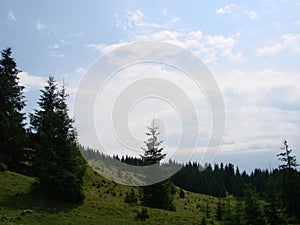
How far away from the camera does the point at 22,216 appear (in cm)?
2358

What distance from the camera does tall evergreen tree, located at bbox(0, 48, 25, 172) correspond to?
37.3 metres

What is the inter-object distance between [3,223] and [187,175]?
122m

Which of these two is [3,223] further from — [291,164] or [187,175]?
[187,175]

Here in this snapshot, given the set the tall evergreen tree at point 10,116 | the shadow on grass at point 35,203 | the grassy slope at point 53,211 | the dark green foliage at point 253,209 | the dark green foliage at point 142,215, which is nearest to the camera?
the grassy slope at point 53,211

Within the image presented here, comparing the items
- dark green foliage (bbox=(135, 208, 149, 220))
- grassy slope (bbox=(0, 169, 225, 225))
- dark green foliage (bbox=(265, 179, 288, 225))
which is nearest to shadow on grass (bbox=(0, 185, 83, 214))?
grassy slope (bbox=(0, 169, 225, 225))

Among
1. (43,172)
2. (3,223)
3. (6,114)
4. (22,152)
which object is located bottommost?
(3,223)

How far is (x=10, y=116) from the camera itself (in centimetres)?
3950

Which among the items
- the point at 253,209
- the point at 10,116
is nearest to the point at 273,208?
the point at 253,209

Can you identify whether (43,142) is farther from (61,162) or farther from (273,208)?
(273,208)

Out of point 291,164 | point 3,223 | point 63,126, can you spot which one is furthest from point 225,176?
point 3,223

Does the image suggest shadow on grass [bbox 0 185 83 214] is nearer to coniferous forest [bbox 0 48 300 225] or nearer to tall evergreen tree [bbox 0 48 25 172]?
coniferous forest [bbox 0 48 300 225]

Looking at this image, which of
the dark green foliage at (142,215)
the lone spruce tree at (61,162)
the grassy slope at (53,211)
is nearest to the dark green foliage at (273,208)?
the grassy slope at (53,211)

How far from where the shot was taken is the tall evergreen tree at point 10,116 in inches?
1470

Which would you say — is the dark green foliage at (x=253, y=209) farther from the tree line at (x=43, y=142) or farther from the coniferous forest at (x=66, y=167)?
the tree line at (x=43, y=142)
